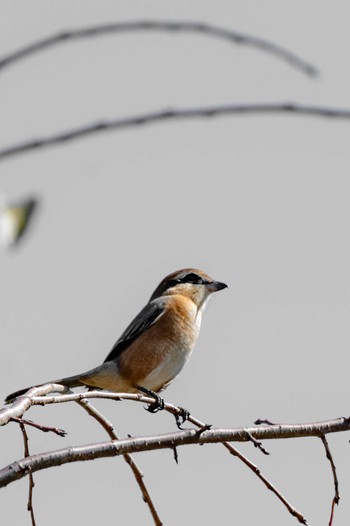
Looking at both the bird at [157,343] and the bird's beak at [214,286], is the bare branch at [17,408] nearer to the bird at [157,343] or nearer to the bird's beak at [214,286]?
the bird at [157,343]

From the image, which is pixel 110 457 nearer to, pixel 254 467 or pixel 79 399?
pixel 79 399

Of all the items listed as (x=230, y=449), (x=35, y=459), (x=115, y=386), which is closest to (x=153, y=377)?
(x=115, y=386)

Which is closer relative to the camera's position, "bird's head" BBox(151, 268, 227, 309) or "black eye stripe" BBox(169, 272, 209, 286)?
"bird's head" BBox(151, 268, 227, 309)

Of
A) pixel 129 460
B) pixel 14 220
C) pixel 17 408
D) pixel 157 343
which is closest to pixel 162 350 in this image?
pixel 157 343

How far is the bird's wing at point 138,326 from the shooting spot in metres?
6.09

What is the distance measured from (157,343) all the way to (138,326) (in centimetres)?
31

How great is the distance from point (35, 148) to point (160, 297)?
5.56 meters

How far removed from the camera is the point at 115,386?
573 cm

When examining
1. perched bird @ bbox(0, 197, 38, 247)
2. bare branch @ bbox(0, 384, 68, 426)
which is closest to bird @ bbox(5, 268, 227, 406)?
bare branch @ bbox(0, 384, 68, 426)

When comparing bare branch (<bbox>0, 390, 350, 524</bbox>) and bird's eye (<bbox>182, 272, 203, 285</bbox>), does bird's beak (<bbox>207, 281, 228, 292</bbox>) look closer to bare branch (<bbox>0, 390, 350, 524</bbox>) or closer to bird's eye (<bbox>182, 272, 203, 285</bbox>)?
bird's eye (<bbox>182, 272, 203, 285</bbox>)

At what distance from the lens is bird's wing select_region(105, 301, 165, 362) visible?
20.0 feet

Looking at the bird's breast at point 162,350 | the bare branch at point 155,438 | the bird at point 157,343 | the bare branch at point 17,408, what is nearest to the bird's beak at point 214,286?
the bird at point 157,343

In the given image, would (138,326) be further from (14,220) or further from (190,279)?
(14,220)

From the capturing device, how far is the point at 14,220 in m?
1.10
